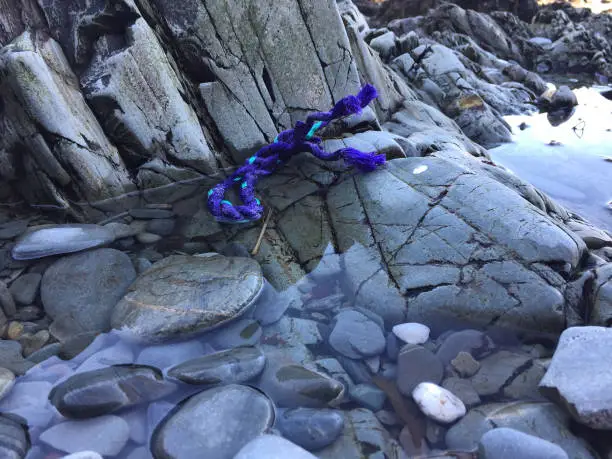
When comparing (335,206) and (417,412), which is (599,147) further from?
(417,412)

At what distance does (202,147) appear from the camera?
4152mm

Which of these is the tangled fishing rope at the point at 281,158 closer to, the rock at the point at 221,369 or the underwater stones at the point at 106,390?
the rock at the point at 221,369

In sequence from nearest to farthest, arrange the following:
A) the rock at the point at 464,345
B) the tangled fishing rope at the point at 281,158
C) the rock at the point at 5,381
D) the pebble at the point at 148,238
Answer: the rock at the point at 5,381 → the rock at the point at 464,345 → the pebble at the point at 148,238 → the tangled fishing rope at the point at 281,158

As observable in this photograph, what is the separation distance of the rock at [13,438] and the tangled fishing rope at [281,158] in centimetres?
206

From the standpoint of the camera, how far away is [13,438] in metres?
2.03

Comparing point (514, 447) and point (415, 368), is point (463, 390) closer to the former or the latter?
point (415, 368)

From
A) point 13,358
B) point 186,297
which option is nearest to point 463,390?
point 186,297

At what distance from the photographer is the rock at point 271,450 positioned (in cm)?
181

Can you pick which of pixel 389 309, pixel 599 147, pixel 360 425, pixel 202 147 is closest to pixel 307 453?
pixel 360 425

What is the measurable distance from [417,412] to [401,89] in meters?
5.49

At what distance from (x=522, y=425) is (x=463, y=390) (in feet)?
1.10

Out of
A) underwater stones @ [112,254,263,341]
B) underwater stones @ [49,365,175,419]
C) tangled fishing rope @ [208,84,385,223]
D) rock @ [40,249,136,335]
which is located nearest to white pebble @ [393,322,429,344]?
underwater stones @ [112,254,263,341]

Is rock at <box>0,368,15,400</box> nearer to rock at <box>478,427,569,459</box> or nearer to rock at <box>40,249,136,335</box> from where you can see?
rock at <box>40,249,136,335</box>

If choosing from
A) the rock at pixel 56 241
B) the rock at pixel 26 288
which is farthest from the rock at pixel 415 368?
the rock at pixel 26 288
